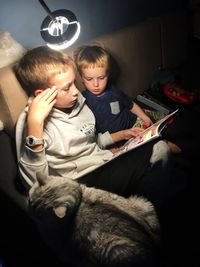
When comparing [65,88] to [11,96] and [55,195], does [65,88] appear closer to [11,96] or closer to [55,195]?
[11,96]

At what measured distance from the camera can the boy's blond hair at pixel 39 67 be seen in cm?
139

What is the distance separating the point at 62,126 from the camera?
147cm

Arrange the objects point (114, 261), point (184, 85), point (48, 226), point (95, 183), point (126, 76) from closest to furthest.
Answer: point (114, 261) → point (48, 226) → point (95, 183) → point (126, 76) → point (184, 85)

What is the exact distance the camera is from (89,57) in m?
1.58

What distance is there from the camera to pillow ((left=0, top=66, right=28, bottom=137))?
4.63ft

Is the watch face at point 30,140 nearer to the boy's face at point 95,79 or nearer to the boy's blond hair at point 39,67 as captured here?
the boy's blond hair at point 39,67

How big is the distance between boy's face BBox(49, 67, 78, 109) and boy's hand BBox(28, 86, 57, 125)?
29 millimetres

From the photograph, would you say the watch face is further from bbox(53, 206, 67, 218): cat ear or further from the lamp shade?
the lamp shade

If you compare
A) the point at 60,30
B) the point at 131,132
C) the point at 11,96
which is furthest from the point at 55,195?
the point at 60,30

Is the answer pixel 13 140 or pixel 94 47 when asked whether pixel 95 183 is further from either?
pixel 94 47

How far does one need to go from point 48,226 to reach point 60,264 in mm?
339

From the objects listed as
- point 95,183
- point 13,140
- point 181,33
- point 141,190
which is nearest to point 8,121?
point 13,140

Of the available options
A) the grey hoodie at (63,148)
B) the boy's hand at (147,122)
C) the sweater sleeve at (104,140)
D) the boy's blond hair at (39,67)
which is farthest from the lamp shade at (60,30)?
the boy's hand at (147,122)

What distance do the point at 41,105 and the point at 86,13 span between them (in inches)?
34.2
